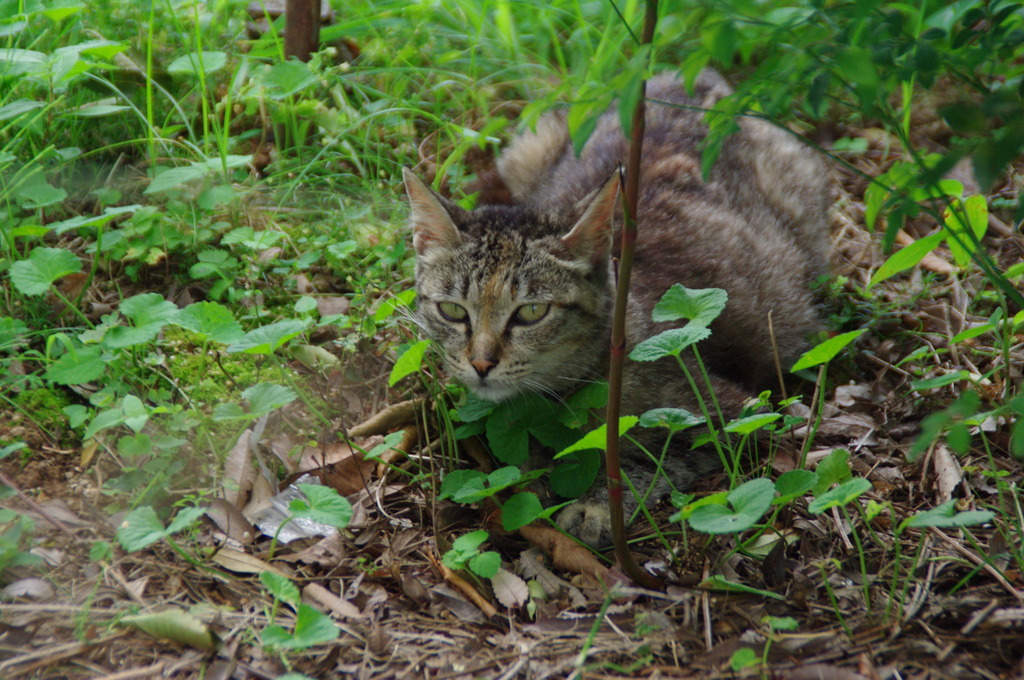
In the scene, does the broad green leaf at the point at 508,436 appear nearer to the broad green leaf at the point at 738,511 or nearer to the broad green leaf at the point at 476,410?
the broad green leaf at the point at 476,410

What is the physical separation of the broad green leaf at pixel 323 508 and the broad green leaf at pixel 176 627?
39 cm

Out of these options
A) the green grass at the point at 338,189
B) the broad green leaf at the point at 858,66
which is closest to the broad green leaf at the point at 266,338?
the green grass at the point at 338,189

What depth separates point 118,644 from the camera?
7.48 ft

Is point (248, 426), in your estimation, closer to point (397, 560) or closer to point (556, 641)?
point (397, 560)

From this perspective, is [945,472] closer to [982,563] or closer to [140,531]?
[982,563]

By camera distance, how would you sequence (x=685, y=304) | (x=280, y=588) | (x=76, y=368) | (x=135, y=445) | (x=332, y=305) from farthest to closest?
(x=332, y=305), (x=76, y=368), (x=135, y=445), (x=685, y=304), (x=280, y=588)

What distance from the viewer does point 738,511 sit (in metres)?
2.12

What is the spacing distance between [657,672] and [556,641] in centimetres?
30

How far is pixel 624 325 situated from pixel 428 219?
1344mm

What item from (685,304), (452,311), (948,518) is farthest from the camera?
(452,311)

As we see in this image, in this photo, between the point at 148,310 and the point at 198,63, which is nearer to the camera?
the point at 148,310

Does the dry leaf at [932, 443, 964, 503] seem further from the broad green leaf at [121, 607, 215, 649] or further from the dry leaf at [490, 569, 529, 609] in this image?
the broad green leaf at [121, 607, 215, 649]

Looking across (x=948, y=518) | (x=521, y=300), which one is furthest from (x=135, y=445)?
(x=948, y=518)

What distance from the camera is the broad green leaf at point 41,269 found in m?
3.03
